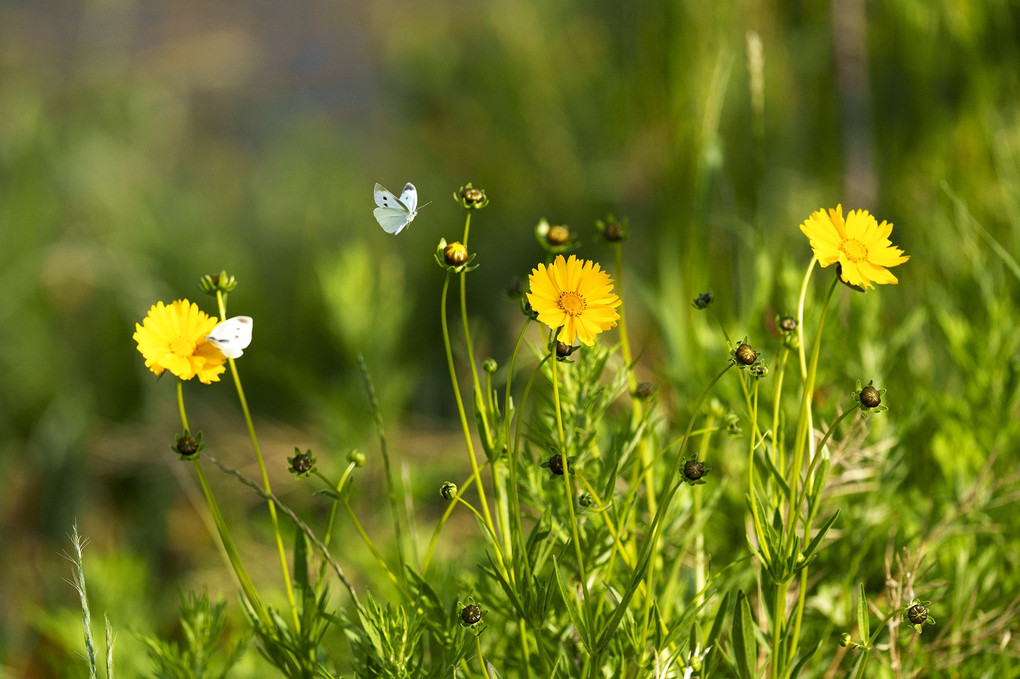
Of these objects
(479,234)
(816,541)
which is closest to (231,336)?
(816,541)

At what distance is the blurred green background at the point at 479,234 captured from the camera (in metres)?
0.98

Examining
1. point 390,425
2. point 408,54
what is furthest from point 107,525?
point 408,54

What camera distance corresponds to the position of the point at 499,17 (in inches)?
81.6

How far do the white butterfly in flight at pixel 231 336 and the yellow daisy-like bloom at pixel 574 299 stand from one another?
0.19 meters

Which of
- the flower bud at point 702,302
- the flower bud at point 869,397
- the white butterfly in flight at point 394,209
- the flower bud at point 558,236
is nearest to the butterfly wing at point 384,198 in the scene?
the white butterfly in flight at point 394,209

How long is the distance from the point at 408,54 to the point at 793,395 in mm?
1691

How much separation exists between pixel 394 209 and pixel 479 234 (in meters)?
1.41

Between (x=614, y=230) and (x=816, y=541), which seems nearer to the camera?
(x=816, y=541)

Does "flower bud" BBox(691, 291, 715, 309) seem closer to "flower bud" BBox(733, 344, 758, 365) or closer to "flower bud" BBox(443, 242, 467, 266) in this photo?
"flower bud" BBox(733, 344, 758, 365)

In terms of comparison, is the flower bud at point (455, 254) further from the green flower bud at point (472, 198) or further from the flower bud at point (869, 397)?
the flower bud at point (869, 397)

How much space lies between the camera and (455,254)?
20.9 inches

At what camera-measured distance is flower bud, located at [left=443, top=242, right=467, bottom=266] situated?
1.74 feet

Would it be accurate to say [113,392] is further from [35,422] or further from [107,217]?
[107,217]

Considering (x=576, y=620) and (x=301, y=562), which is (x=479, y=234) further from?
(x=576, y=620)
